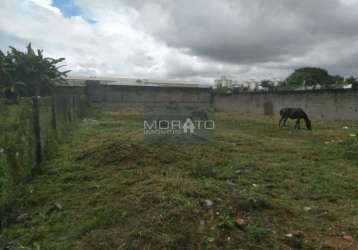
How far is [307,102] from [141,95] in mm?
13126

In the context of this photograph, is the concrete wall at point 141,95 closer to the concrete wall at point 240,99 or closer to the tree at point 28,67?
the concrete wall at point 240,99

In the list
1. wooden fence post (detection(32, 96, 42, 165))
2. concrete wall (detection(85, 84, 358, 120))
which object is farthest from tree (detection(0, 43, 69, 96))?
wooden fence post (detection(32, 96, 42, 165))

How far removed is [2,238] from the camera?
2.21 meters

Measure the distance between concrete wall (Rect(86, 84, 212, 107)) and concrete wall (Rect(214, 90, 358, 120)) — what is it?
4070 mm

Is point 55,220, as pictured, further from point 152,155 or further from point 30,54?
point 30,54

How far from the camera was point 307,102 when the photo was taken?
14938 millimetres

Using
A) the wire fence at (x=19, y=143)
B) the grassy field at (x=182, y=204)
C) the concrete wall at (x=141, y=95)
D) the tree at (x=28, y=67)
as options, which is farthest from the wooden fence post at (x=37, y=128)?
the concrete wall at (x=141, y=95)

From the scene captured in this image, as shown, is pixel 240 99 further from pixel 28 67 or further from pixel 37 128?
pixel 37 128

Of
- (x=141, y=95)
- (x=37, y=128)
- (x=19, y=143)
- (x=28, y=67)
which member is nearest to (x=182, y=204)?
(x=19, y=143)

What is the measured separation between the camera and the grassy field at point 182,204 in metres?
2.13

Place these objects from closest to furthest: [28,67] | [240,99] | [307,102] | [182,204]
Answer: [182,204] < [307,102] < [28,67] < [240,99]

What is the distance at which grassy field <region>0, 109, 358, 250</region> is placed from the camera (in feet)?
7.00

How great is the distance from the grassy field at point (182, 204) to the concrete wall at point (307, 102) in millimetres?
9513

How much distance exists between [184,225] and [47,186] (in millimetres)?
2040
